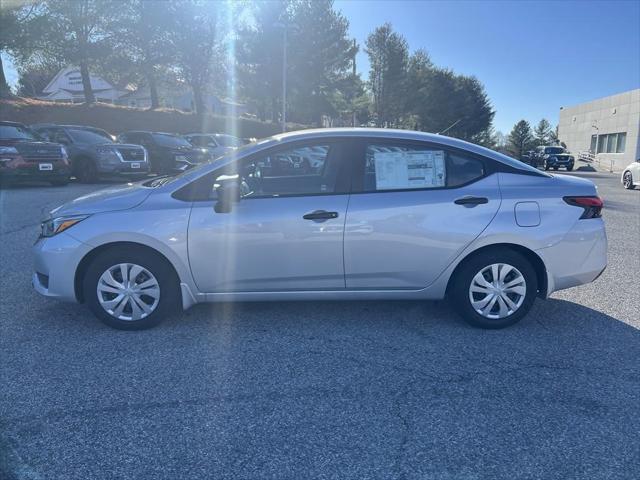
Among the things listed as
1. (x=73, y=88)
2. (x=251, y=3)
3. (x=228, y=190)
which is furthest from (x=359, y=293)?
(x=73, y=88)

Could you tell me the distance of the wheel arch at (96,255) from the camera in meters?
3.87

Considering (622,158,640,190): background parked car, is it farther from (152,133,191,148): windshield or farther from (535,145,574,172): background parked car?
(535,145,574,172): background parked car

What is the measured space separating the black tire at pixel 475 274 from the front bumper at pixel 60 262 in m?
2.90

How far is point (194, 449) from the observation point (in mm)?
2570

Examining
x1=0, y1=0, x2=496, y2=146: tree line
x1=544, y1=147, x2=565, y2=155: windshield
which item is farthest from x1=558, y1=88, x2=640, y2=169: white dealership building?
x1=0, y1=0, x2=496, y2=146: tree line

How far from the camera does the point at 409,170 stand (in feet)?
13.1

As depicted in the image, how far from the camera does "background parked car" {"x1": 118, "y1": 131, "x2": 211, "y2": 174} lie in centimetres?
1672

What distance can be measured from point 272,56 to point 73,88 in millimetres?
39942

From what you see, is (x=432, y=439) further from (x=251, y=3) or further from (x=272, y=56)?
(x=251, y=3)

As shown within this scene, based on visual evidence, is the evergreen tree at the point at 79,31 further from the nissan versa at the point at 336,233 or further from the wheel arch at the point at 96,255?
the nissan versa at the point at 336,233

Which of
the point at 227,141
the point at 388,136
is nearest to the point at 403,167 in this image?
the point at 388,136

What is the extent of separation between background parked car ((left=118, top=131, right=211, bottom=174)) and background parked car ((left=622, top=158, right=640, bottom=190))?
14521 mm

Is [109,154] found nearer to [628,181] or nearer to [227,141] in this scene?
[227,141]

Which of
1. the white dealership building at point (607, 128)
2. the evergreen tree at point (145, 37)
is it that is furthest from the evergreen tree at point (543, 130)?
the evergreen tree at point (145, 37)
